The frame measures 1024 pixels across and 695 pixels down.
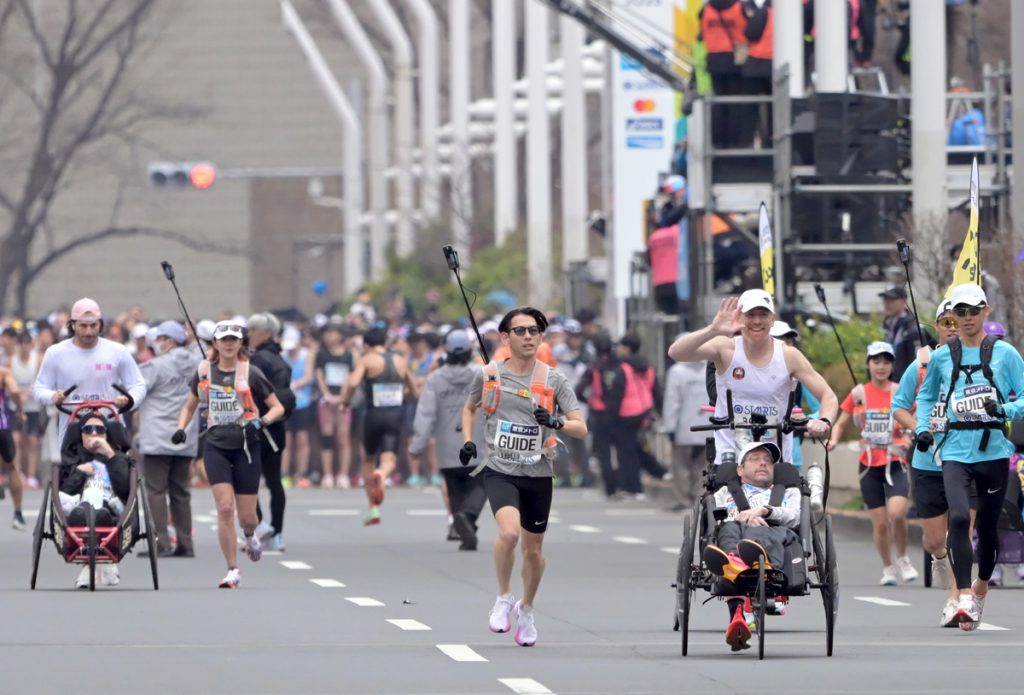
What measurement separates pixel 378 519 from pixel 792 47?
21.3 feet

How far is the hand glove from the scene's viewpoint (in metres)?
14.1

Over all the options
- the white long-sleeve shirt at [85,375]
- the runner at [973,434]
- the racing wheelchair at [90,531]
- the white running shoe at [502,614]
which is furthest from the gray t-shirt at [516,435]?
the white long-sleeve shirt at [85,375]

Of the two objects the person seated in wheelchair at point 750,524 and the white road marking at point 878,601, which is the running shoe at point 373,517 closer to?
the white road marking at point 878,601

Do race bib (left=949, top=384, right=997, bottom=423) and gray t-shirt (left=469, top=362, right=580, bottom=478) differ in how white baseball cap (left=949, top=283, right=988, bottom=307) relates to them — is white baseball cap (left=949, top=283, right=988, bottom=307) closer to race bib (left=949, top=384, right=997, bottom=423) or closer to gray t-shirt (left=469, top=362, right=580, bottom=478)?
race bib (left=949, top=384, right=997, bottom=423)

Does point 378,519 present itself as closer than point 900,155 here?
Yes

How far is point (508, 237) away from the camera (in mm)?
50938

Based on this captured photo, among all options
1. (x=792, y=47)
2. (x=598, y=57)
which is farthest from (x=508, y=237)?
(x=792, y=47)

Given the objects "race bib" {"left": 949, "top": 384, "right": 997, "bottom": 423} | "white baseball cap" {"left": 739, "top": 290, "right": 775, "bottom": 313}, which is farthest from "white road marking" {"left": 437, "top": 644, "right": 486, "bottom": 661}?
"race bib" {"left": 949, "top": 384, "right": 997, "bottom": 423}

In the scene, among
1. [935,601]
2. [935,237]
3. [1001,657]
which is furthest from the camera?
[935,237]

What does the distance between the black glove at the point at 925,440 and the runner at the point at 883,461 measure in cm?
329

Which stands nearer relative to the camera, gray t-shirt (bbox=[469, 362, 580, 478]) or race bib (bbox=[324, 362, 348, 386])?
gray t-shirt (bbox=[469, 362, 580, 478])

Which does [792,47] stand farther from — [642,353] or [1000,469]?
[1000,469]

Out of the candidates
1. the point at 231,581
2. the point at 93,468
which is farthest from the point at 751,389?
the point at 93,468

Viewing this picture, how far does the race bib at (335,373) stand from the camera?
32.5 metres
